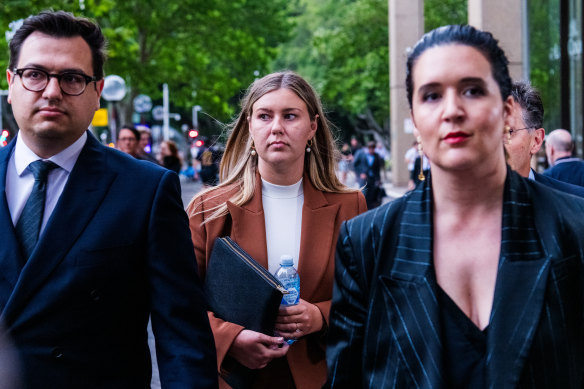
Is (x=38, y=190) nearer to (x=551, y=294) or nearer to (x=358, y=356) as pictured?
(x=358, y=356)

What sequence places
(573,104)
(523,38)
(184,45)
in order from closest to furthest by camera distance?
1. (573,104)
2. (523,38)
3. (184,45)

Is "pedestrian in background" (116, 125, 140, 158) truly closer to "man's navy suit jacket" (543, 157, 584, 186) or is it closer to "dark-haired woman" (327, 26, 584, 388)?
"man's navy suit jacket" (543, 157, 584, 186)

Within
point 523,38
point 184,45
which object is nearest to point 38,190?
point 523,38

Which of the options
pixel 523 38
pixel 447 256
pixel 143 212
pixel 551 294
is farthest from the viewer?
pixel 523 38

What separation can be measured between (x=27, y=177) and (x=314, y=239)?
4.27 ft

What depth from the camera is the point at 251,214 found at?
3.90 meters

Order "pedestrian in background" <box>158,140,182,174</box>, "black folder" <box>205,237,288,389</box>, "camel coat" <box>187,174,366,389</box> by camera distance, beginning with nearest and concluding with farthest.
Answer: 1. "black folder" <box>205,237,288,389</box>
2. "camel coat" <box>187,174,366,389</box>
3. "pedestrian in background" <box>158,140,182,174</box>

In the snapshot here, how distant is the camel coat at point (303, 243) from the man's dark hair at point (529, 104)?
119cm

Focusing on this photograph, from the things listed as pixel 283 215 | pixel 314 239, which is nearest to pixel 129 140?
pixel 283 215

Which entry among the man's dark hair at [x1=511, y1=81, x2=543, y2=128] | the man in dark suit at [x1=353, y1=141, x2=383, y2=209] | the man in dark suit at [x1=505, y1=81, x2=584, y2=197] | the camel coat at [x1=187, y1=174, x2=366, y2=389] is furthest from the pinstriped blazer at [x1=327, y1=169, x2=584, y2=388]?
the man in dark suit at [x1=353, y1=141, x2=383, y2=209]

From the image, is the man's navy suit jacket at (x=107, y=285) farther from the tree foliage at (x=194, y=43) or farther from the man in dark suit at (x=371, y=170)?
the tree foliage at (x=194, y=43)

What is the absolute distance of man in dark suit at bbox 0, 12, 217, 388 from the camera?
9.41 ft

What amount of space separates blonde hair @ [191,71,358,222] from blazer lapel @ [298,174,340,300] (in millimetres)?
128

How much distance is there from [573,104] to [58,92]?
16641 mm
